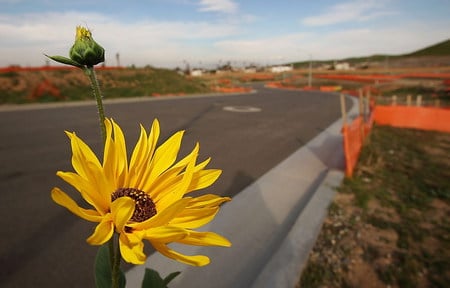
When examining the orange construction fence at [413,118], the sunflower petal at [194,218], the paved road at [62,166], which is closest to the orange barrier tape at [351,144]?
the paved road at [62,166]

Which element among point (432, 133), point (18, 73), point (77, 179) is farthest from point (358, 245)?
point (18, 73)

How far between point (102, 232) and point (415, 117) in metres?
13.1

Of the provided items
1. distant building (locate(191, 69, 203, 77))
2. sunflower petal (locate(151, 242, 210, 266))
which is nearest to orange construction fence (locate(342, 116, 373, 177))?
sunflower petal (locate(151, 242, 210, 266))

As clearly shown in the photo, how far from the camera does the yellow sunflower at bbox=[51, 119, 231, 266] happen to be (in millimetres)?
569

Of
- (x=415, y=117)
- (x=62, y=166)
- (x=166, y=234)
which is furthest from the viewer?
(x=415, y=117)

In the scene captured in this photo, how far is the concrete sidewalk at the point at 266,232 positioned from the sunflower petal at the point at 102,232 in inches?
94.4

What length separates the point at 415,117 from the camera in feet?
37.2

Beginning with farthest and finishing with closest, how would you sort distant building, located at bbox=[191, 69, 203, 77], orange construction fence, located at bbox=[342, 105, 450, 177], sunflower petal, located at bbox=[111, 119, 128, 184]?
1. distant building, located at bbox=[191, 69, 203, 77]
2. orange construction fence, located at bbox=[342, 105, 450, 177]
3. sunflower petal, located at bbox=[111, 119, 128, 184]

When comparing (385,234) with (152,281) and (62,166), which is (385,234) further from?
(62,166)

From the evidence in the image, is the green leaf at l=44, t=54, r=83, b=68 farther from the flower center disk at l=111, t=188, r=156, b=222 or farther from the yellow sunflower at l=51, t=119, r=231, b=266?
the flower center disk at l=111, t=188, r=156, b=222

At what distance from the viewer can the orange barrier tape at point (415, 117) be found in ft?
34.8

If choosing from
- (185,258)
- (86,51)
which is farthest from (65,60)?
(185,258)

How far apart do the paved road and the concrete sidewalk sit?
0.49 metres

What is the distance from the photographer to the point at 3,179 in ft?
18.4
